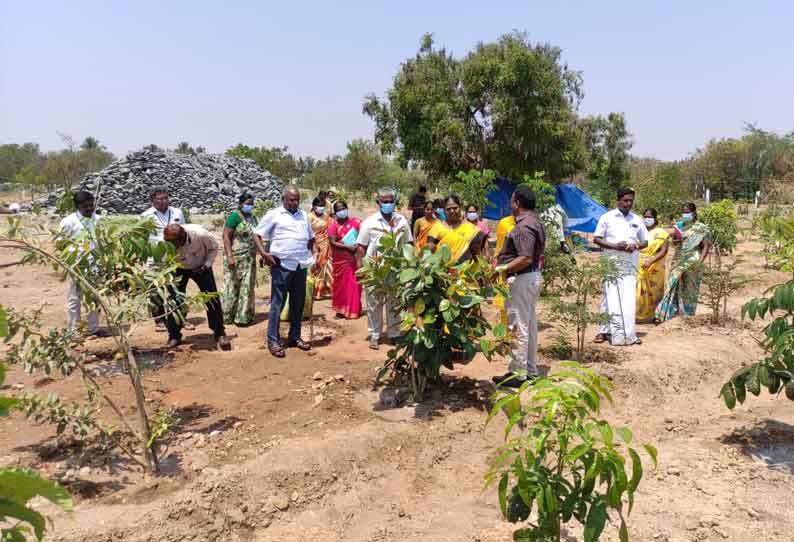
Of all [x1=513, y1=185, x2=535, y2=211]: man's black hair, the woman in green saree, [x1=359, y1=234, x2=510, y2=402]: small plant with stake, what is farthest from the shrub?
[x1=359, y1=234, x2=510, y2=402]: small plant with stake

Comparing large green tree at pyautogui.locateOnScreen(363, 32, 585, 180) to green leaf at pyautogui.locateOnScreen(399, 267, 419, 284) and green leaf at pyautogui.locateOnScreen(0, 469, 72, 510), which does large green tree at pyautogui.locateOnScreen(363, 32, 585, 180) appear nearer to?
green leaf at pyautogui.locateOnScreen(399, 267, 419, 284)

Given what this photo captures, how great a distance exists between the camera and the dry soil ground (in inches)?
119

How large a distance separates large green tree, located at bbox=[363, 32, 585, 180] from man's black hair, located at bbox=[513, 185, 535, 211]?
10.2 m

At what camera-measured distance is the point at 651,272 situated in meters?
7.12

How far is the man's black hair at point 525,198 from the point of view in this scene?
4461 millimetres

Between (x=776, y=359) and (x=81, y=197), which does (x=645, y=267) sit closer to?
(x=776, y=359)

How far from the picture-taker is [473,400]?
4.36 meters

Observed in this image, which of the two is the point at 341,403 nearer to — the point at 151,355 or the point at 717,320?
the point at 151,355

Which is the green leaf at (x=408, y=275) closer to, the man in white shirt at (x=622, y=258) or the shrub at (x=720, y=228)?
the man in white shirt at (x=622, y=258)

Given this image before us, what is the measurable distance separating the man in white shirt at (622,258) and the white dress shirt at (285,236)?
298cm

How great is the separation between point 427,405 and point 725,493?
1.89 meters

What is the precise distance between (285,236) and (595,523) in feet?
12.6

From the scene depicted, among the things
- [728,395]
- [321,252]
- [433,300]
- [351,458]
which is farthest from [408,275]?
[321,252]

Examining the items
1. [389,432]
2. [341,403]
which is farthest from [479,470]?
[341,403]
